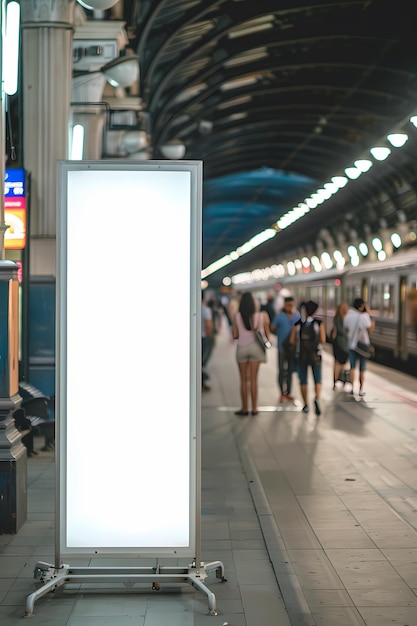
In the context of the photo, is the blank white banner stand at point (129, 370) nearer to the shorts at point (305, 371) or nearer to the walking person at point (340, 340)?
the shorts at point (305, 371)

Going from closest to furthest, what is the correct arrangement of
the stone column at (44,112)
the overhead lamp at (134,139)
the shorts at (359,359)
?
the stone column at (44,112) → the overhead lamp at (134,139) → the shorts at (359,359)

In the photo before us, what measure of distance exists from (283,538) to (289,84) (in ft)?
64.7

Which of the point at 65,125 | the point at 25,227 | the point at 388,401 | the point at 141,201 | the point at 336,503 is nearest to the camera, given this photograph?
the point at 141,201

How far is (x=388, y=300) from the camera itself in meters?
28.2

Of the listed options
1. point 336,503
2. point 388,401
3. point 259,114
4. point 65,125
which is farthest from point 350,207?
point 336,503

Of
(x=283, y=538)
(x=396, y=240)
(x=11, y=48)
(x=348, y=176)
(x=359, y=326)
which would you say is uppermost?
(x=348, y=176)

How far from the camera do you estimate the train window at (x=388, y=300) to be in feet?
90.6

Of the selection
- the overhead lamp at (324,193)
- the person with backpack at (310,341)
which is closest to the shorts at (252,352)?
the person with backpack at (310,341)

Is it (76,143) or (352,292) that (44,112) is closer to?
(76,143)

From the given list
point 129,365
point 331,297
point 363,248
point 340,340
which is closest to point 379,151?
point 340,340

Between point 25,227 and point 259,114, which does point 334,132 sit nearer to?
point 259,114

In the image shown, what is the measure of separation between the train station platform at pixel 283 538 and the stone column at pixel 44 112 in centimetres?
288

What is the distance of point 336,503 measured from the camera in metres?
8.87

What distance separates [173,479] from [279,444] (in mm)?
6324
